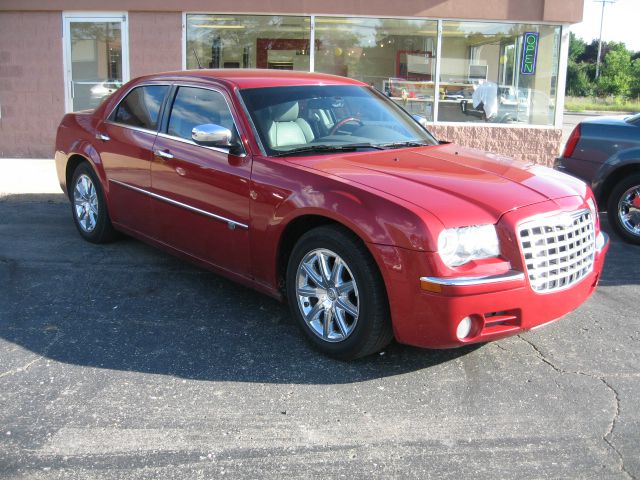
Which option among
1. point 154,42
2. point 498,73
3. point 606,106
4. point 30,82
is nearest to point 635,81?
point 606,106

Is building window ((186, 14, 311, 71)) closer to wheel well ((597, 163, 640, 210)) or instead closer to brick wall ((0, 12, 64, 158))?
brick wall ((0, 12, 64, 158))

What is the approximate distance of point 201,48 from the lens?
1241 cm

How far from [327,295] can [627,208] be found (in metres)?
4.58

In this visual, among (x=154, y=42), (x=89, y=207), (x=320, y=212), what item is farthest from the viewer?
(x=154, y=42)

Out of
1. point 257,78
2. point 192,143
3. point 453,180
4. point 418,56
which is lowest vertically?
point 453,180

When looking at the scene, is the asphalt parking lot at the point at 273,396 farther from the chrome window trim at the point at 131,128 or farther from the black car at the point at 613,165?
the black car at the point at 613,165

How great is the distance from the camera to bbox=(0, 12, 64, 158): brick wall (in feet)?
39.7

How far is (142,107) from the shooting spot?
5828mm

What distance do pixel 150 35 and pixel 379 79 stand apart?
416cm

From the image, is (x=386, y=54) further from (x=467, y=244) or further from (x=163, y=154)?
(x=467, y=244)

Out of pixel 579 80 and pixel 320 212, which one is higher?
pixel 579 80

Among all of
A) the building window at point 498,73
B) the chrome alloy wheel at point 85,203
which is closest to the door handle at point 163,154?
the chrome alloy wheel at point 85,203

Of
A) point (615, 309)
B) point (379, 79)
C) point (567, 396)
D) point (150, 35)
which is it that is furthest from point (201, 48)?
point (567, 396)

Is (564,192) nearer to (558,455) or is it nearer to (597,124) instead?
(558,455)
